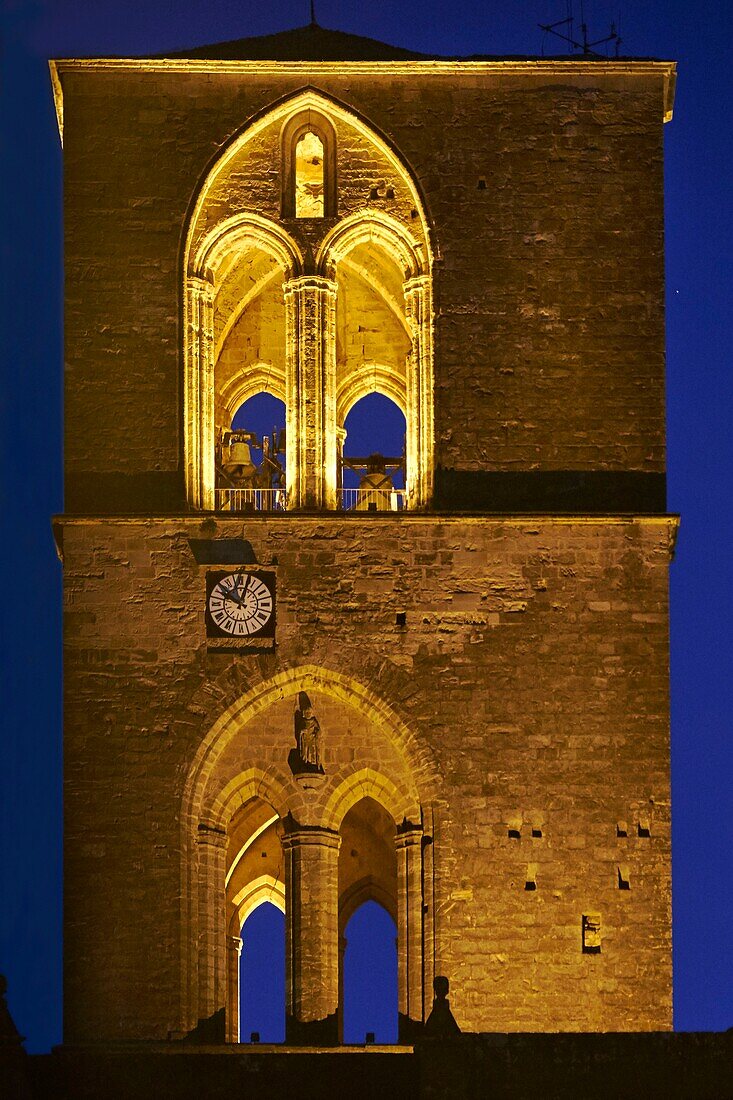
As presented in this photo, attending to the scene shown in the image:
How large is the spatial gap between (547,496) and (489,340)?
6.20ft

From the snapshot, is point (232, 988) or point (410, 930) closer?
point (410, 930)

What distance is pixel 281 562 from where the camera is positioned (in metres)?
41.5

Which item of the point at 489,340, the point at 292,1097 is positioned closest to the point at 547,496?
the point at 489,340

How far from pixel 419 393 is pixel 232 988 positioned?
7646mm

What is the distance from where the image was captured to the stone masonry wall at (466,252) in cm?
4206

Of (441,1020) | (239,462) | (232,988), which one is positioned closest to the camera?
(441,1020)

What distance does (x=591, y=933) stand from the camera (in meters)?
40.5

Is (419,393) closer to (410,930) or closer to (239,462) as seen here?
(239,462)

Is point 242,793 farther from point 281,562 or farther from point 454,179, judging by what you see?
point 454,179

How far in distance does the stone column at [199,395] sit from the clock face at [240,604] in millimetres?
971

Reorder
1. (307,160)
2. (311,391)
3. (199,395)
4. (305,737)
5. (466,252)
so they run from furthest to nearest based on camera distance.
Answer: (307,160) → (466,252) → (311,391) → (199,395) → (305,737)

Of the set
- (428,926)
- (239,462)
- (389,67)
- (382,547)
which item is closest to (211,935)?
(428,926)

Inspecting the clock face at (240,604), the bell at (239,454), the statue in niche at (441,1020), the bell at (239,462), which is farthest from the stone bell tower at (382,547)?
the statue in niche at (441,1020)

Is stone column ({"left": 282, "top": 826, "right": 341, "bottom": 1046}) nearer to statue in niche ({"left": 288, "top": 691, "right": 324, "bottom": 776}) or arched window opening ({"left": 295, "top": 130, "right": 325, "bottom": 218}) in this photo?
statue in niche ({"left": 288, "top": 691, "right": 324, "bottom": 776})
